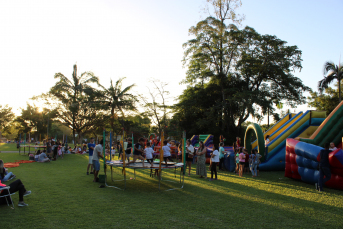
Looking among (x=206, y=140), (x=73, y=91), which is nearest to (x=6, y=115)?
(x=73, y=91)

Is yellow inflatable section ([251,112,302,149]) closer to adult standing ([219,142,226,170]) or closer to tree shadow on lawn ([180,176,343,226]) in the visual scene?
adult standing ([219,142,226,170])

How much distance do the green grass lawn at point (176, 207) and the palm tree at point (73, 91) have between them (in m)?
29.2

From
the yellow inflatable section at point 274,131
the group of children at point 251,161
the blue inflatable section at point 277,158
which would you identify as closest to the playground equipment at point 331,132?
the group of children at point 251,161

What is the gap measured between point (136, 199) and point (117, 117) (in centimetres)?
3268

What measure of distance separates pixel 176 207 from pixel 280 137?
10.6m

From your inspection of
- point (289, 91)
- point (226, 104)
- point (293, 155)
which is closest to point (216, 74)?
point (226, 104)

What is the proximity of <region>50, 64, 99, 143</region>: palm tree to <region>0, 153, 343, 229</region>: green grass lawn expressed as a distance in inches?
1149

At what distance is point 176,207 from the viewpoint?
269 inches

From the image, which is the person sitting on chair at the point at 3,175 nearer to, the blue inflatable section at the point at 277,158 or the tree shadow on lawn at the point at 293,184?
the tree shadow on lawn at the point at 293,184

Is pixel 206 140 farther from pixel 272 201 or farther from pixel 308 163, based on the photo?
pixel 272 201

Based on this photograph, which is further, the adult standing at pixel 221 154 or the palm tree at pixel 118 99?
the palm tree at pixel 118 99

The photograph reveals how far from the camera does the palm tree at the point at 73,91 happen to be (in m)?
37.2

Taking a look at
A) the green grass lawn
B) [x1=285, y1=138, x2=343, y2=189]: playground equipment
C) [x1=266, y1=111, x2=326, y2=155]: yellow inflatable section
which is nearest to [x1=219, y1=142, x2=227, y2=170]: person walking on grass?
[x1=266, y1=111, x2=326, y2=155]: yellow inflatable section

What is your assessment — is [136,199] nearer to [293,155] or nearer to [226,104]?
[293,155]
